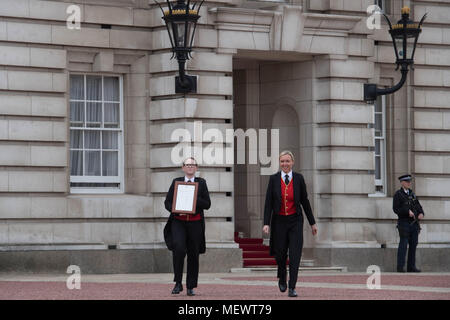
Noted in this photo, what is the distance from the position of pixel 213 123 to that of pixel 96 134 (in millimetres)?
2211

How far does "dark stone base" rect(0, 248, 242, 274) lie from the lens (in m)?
23.0

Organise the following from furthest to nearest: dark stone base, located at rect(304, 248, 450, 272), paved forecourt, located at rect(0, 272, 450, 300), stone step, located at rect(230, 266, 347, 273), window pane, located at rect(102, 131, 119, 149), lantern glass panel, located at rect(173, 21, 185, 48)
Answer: dark stone base, located at rect(304, 248, 450, 272) → window pane, located at rect(102, 131, 119, 149) → stone step, located at rect(230, 266, 347, 273) → lantern glass panel, located at rect(173, 21, 185, 48) → paved forecourt, located at rect(0, 272, 450, 300)

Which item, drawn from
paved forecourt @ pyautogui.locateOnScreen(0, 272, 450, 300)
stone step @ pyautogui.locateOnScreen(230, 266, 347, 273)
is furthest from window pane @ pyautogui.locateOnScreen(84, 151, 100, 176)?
stone step @ pyautogui.locateOnScreen(230, 266, 347, 273)

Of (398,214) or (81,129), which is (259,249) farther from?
(81,129)

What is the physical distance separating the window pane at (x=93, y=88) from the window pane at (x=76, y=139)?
0.68 m

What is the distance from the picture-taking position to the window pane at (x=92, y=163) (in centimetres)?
2436

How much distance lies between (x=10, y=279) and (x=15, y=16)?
476 cm

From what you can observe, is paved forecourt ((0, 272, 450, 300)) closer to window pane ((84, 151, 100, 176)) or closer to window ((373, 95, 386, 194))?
window pane ((84, 151, 100, 176))

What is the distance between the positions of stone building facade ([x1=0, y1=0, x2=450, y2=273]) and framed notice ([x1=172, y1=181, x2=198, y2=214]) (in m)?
5.67

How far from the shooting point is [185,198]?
1816cm

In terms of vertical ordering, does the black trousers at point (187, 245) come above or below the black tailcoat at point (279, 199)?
below

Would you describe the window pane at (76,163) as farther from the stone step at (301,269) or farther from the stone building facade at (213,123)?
the stone step at (301,269)

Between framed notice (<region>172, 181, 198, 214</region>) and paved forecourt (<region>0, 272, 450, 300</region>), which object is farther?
framed notice (<region>172, 181, 198, 214</region>)

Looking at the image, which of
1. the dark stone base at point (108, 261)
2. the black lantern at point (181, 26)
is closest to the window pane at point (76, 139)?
the dark stone base at point (108, 261)
